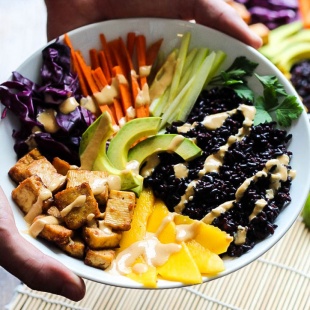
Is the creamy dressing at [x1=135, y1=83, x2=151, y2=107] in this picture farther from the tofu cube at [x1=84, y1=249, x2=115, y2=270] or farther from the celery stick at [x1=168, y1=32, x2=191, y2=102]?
the tofu cube at [x1=84, y1=249, x2=115, y2=270]

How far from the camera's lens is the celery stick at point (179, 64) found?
3043 millimetres

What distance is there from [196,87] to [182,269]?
1044mm

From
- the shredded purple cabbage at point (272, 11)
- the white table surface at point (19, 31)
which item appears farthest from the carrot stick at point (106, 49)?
the shredded purple cabbage at point (272, 11)

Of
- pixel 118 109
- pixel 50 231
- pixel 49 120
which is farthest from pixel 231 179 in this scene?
pixel 49 120

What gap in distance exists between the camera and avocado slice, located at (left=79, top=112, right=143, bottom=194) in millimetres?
2695

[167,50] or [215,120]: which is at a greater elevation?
[167,50]

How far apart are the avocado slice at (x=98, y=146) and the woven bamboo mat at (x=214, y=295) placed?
0.82m

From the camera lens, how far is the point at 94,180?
258 centimetres

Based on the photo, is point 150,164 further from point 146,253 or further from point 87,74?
point 87,74

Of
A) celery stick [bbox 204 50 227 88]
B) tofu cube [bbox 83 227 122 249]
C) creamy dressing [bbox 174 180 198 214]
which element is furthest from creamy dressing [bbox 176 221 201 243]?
celery stick [bbox 204 50 227 88]

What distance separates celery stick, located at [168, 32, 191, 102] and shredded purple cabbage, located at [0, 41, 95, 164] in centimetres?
44

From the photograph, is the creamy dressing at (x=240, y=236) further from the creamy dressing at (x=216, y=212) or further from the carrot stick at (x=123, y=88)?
the carrot stick at (x=123, y=88)

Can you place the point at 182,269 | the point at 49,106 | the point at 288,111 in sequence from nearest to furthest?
1. the point at 182,269
2. the point at 288,111
3. the point at 49,106

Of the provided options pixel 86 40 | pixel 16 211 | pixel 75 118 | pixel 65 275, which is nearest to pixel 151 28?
pixel 86 40
